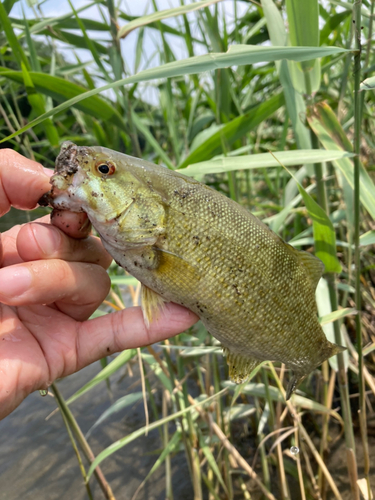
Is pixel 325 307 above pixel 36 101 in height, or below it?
below

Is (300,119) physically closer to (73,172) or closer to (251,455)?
(73,172)

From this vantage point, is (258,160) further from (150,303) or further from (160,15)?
(160,15)

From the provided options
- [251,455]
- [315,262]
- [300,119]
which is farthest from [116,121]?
[251,455]

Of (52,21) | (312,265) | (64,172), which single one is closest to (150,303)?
(64,172)

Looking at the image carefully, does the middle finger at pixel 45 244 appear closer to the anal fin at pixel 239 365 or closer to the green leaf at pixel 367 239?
the anal fin at pixel 239 365

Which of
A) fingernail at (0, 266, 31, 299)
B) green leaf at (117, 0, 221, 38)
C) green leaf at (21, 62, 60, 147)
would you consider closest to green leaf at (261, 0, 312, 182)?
green leaf at (117, 0, 221, 38)

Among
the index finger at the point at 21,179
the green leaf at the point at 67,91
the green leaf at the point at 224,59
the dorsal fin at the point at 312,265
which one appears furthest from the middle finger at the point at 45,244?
the dorsal fin at the point at 312,265
